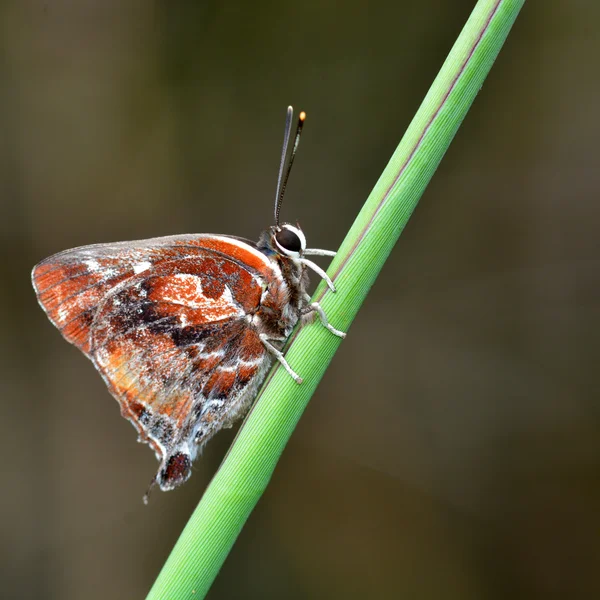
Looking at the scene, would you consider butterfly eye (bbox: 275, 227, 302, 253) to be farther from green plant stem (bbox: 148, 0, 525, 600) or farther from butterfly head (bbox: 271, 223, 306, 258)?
green plant stem (bbox: 148, 0, 525, 600)

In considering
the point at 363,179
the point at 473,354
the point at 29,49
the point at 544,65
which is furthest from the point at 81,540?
the point at 544,65

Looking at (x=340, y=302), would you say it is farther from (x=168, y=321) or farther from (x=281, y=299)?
(x=168, y=321)

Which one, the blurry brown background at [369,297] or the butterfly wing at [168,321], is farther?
the blurry brown background at [369,297]

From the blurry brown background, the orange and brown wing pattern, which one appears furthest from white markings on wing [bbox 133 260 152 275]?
the blurry brown background

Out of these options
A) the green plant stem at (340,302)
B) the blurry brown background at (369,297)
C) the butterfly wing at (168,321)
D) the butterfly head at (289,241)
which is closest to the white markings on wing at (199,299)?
the butterfly wing at (168,321)

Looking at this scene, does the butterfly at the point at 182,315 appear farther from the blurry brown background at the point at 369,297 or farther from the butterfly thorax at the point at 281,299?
the blurry brown background at the point at 369,297

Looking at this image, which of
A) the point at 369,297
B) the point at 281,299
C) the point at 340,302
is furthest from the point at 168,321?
the point at 369,297

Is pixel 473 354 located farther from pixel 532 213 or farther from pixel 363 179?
pixel 363 179
